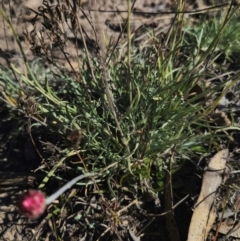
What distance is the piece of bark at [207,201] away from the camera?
2.08m

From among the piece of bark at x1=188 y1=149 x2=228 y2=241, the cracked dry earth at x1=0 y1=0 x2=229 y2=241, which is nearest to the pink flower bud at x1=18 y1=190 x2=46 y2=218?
the cracked dry earth at x1=0 y1=0 x2=229 y2=241

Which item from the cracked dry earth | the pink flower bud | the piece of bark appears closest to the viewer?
the pink flower bud

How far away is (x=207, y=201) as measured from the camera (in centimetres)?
217

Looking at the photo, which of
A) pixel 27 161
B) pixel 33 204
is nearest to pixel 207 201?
pixel 27 161

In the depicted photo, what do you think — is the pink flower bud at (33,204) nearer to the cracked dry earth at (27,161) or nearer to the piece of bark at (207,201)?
the cracked dry earth at (27,161)

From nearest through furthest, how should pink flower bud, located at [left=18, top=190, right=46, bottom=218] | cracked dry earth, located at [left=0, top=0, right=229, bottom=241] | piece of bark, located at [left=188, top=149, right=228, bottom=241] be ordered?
pink flower bud, located at [left=18, top=190, right=46, bottom=218]
piece of bark, located at [left=188, top=149, right=228, bottom=241]
cracked dry earth, located at [left=0, top=0, right=229, bottom=241]

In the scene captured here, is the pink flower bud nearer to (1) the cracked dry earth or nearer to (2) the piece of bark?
(1) the cracked dry earth

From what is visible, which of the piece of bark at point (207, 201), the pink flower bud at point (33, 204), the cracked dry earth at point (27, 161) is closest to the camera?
the pink flower bud at point (33, 204)

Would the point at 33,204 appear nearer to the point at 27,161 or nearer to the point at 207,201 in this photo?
the point at 207,201

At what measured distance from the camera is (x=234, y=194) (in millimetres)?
2201

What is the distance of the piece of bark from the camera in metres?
2.08

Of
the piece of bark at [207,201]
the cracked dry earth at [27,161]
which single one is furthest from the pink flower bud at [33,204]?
the piece of bark at [207,201]

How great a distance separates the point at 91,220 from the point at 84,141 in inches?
14.3

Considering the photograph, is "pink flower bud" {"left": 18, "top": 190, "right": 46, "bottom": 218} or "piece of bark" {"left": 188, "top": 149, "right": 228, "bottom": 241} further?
"piece of bark" {"left": 188, "top": 149, "right": 228, "bottom": 241}
